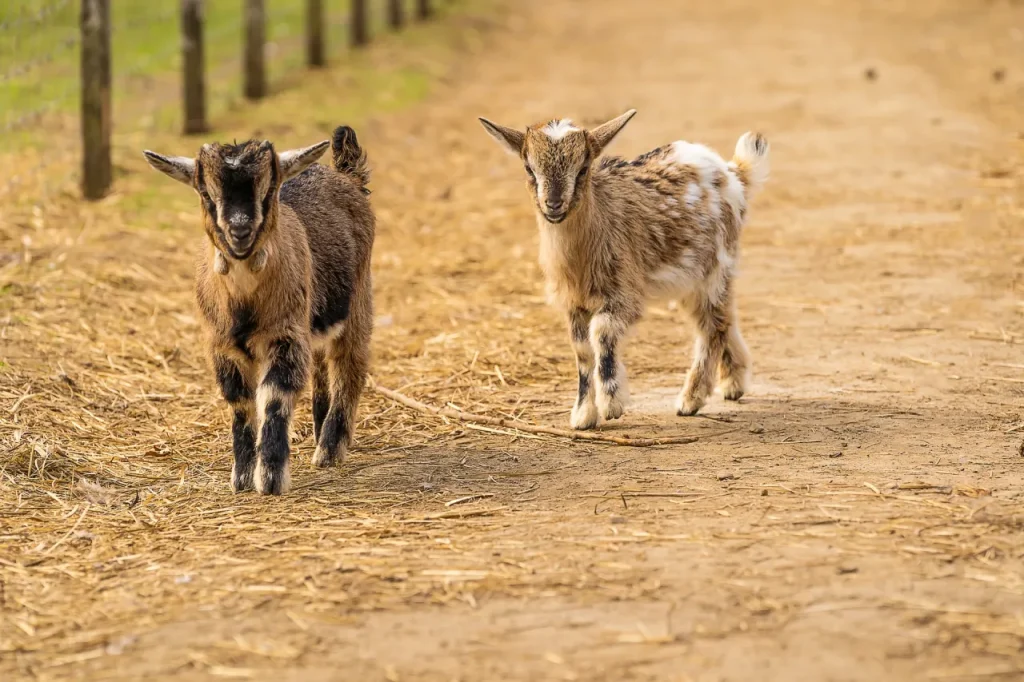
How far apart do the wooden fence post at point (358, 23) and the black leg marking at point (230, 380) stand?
48.3 ft

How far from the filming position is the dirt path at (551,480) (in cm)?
465

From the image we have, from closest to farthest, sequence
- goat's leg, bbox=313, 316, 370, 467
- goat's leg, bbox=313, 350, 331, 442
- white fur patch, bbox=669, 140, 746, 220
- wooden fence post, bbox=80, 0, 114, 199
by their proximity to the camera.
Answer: goat's leg, bbox=313, 316, 370, 467 < goat's leg, bbox=313, 350, 331, 442 < white fur patch, bbox=669, 140, 746, 220 < wooden fence post, bbox=80, 0, 114, 199

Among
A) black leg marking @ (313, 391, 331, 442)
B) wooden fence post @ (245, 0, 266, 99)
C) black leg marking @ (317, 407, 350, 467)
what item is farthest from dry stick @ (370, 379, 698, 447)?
wooden fence post @ (245, 0, 266, 99)

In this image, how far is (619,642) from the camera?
4594mm

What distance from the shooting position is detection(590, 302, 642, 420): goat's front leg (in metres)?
7.05

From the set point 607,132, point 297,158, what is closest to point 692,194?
point 607,132

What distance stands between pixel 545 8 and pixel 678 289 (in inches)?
821

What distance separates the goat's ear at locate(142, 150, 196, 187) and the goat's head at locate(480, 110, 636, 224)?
161cm

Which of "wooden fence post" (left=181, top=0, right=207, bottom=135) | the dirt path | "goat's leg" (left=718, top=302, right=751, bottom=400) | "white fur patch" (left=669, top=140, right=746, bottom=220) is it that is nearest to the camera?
the dirt path

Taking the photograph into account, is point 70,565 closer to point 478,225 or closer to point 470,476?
point 470,476

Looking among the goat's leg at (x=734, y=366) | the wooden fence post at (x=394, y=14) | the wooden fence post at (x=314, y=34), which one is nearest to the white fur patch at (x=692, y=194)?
the goat's leg at (x=734, y=366)

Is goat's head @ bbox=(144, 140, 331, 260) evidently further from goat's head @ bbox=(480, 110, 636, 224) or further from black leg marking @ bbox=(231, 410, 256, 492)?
goat's head @ bbox=(480, 110, 636, 224)

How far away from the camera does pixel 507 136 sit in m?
7.22

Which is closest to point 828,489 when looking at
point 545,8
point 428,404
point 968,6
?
point 428,404
